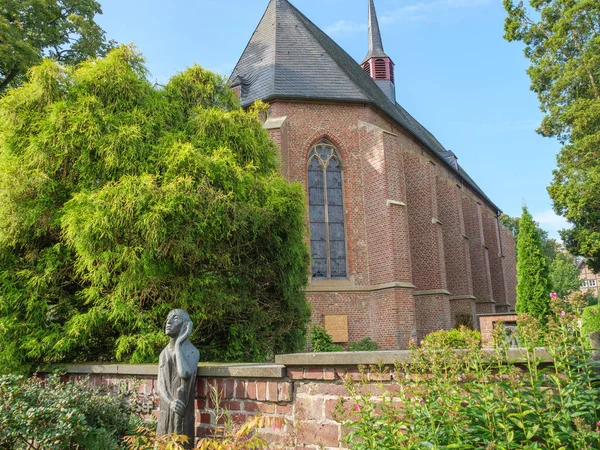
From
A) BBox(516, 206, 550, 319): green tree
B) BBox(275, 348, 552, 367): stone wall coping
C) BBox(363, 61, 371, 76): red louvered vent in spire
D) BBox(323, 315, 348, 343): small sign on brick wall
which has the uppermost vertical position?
BBox(363, 61, 371, 76): red louvered vent in spire

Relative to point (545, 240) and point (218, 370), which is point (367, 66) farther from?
point (545, 240)

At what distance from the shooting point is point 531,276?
16.6m

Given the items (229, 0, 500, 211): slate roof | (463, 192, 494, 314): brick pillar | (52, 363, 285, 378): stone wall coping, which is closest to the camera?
(52, 363, 285, 378): stone wall coping

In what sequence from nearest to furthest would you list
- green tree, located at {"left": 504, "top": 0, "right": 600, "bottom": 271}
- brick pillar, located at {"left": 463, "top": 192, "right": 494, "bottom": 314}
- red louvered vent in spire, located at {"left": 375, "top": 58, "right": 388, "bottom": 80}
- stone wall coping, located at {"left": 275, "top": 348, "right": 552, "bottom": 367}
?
stone wall coping, located at {"left": 275, "top": 348, "right": 552, "bottom": 367} → green tree, located at {"left": 504, "top": 0, "right": 600, "bottom": 271} → brick pillar, located at {"left": 463, "top": 192, "right": 494, "bottom": 314} → red louvered vent in spire, located at {"left": 375, "top": 58, "right": 388, "bottom": 80}

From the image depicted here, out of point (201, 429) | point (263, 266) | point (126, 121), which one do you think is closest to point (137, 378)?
point (201, 429)

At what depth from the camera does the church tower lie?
29641 mm

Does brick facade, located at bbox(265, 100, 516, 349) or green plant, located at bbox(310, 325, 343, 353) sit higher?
brick facade, located at bbox(265, 100, 516, 349)

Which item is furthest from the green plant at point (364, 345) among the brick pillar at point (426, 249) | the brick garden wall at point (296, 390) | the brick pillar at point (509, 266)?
the brick pillar at point (509, 266)

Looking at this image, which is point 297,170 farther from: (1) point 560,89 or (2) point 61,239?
(1) point 560,89

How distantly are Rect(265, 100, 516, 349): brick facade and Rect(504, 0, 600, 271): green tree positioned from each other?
674 centimetres

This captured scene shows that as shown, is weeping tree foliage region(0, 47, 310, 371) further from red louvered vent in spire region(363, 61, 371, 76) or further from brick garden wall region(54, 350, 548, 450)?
red louvered vent in spire region(363, 61, 371, 76)

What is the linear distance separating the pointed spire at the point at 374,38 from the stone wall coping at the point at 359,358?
28903 millimetres

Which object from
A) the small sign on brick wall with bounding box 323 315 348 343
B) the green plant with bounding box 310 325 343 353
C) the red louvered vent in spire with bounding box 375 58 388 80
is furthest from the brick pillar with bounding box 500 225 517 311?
the green plant with bounding box 310 325 343 353

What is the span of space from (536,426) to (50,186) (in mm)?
6693
